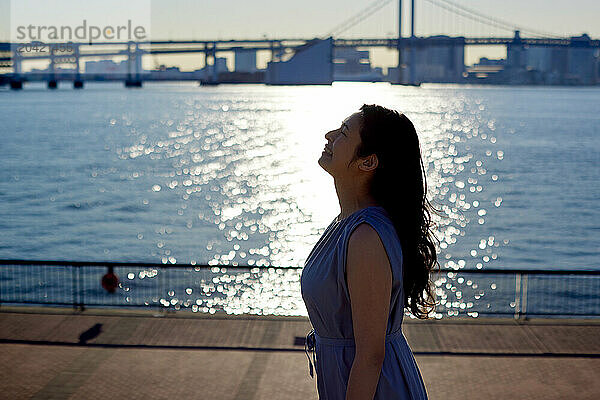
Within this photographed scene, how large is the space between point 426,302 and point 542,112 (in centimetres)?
15182

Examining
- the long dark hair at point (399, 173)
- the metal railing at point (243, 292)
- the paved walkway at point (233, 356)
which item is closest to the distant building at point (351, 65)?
the metal railing at point (243, 292)

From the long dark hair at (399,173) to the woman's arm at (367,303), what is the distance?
208 mm

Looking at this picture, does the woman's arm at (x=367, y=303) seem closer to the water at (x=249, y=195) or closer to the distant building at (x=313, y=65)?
the water at (x=249, y=195)

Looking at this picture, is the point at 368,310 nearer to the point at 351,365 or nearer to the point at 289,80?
the point at 351,365

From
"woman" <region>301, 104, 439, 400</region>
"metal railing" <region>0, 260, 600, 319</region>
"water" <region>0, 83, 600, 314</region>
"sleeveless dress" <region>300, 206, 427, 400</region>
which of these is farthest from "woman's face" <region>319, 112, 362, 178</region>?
"metal railing" <region>0, 260, 600, 319</region>

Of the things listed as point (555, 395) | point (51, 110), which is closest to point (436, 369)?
point (555, 395)

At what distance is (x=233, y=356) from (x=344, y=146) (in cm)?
719

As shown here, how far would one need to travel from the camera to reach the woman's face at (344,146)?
266 centimetres

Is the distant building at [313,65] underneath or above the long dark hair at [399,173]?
above

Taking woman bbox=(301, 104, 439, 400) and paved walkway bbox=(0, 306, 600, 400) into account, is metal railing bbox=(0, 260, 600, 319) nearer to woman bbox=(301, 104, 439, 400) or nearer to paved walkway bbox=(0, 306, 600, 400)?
paved walkway bbox=(0, 306, 600, 400)

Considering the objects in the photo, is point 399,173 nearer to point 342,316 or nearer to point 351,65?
point 342,316

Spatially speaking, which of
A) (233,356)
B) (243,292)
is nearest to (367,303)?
(233,356)

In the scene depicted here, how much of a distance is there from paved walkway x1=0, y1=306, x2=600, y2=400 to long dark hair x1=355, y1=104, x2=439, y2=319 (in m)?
5.75

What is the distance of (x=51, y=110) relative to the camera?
5743 inches
